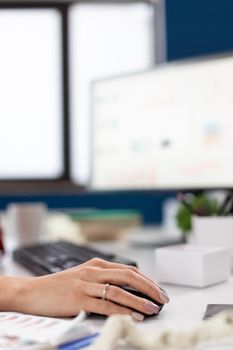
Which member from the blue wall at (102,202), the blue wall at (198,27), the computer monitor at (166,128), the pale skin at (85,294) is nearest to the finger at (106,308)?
the pale skin at (85,294)

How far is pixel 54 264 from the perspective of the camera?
0.99 metres

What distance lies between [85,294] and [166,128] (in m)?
0.79

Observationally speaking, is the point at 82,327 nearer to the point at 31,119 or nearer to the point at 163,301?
the point at 163,301

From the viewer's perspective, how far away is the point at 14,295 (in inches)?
29.1

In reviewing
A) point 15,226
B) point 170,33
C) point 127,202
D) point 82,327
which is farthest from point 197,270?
point 127,202

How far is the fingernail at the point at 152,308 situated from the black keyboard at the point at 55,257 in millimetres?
258

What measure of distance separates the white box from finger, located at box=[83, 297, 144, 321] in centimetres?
25

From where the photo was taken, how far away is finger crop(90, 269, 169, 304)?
2.27ft

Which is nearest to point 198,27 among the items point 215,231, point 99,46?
point 99,46

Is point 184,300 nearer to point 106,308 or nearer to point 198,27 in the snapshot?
point 106,308

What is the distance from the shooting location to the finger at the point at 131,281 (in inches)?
27.2

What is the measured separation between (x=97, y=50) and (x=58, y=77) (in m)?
0.27

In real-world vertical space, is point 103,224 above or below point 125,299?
below

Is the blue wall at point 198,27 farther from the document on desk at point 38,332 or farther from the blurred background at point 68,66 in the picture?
the document on desk at point 38,332
